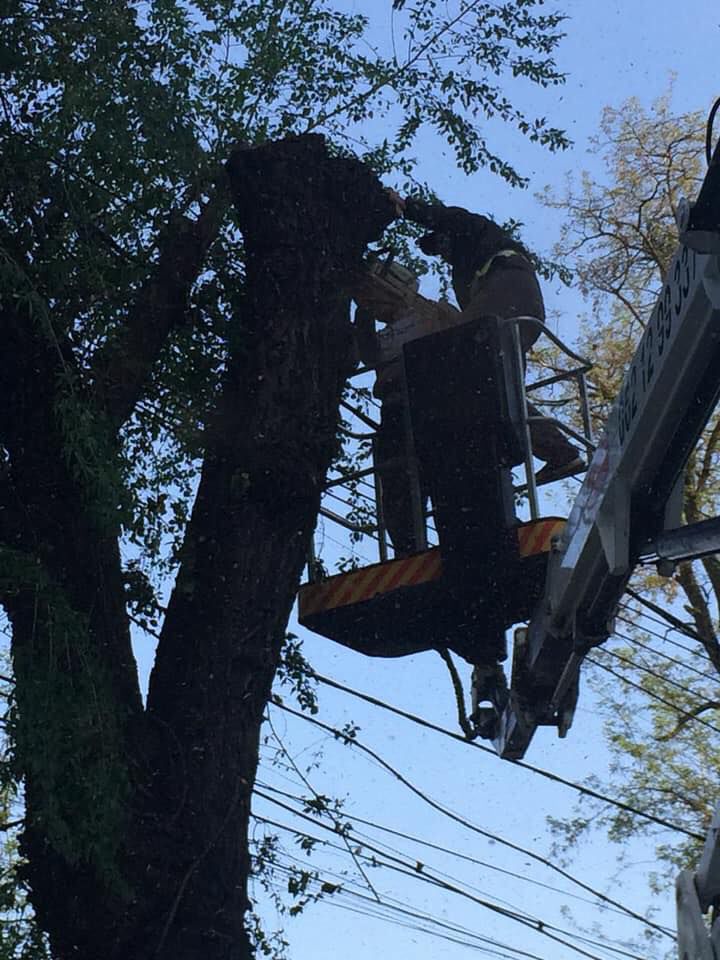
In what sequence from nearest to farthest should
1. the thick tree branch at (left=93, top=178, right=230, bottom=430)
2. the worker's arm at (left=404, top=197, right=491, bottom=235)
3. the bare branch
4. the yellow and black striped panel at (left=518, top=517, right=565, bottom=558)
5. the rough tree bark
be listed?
the rough tree bark
the thick tree branch at (left=93, top=178, right=230, bottom=430)
the yellow and black striped panel at (left=518, top=517, right=565, bottom=558)
the worker's arm at (left=404, top=197, right=491, bottom=235)
the bare branch

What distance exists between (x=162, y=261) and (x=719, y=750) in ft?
33.0

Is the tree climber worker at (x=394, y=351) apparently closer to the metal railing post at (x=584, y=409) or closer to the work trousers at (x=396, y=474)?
the work trousers at (x=396, y=474)

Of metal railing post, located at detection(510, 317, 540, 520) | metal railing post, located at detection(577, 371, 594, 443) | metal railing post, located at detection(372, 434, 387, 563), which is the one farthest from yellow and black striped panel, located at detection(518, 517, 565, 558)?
metal railing post, located at detection(372, 434, 387, 563)

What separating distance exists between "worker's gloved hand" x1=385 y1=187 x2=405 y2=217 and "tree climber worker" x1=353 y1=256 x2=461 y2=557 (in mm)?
516

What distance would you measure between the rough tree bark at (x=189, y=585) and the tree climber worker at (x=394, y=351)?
1.17m

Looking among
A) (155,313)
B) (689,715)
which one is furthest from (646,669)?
(155,313)

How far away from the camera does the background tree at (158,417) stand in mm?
4906

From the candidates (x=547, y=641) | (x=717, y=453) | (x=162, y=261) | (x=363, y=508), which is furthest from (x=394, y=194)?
(x=717, y=453)

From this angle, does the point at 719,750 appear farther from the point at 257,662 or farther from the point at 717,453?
the point at 257,662

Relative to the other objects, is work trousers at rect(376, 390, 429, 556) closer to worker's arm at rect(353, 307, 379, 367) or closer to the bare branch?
worker's arm at rect(353, 307, 379, 367)

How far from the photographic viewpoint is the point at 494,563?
6.82 m

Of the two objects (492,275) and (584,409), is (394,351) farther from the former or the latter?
(584,409)

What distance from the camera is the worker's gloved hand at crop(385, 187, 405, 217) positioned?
6.99 metres

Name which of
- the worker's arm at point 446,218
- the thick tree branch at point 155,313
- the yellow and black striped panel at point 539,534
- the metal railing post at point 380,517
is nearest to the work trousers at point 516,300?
the worker's arm at point 446,218
